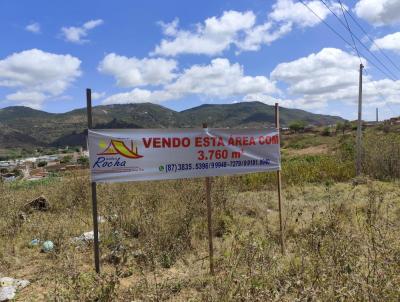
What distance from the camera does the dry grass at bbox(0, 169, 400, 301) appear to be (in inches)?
137

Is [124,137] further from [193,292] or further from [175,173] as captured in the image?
[193,292]

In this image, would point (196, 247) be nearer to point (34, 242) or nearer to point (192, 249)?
point (192, 249)

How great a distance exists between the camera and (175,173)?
453 cm

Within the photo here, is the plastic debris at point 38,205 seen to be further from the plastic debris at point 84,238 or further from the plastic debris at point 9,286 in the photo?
the plastic debris at point 9,286

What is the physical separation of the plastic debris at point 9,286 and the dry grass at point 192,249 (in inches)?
3.7

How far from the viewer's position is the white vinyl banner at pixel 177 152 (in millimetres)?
4172

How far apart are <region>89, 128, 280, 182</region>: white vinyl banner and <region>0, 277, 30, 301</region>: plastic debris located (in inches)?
59.5

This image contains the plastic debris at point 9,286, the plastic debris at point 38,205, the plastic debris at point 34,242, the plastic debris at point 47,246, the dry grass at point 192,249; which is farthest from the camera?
the plastic debris at point 38,205

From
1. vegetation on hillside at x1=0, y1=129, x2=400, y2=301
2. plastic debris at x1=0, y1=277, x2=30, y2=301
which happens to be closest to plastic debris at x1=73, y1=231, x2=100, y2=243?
vegetation on hillside at x1=0, y1=129, x2=400, y2=301

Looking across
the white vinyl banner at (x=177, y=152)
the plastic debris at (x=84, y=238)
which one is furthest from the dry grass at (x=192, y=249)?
the white vinyl banner at (x=177, y=152)

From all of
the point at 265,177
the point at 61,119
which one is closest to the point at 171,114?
the point at 61,119

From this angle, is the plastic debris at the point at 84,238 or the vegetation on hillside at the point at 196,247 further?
the plastic debris at the point at 84,238

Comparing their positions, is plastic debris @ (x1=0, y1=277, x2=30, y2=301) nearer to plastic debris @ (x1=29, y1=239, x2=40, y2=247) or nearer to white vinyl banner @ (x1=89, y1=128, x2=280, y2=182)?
plastic debris @ (x1=29, y1=239, x2=40, y2=247)

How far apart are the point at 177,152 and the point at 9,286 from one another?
7.88 ft
